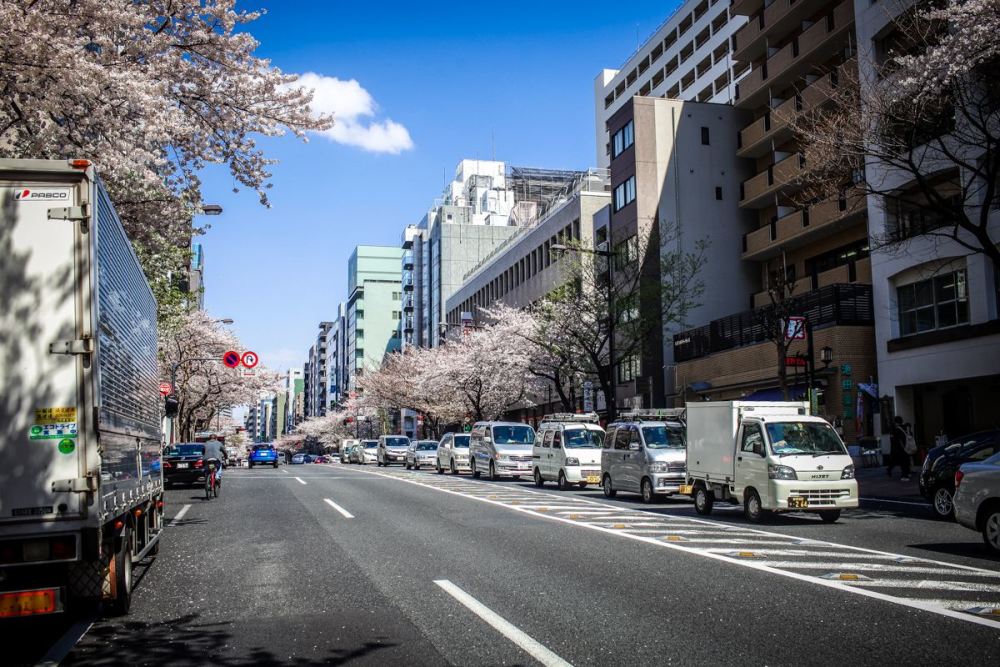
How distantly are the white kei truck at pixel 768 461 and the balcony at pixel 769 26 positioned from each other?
2761cm

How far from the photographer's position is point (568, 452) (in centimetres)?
2586

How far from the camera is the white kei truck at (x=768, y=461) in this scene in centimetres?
1529

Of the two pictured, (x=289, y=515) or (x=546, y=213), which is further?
(x=546, y=213)

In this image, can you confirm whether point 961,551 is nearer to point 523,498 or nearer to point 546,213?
point 523,498

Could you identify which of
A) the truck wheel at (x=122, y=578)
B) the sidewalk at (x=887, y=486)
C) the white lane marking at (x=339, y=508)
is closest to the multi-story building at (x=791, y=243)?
the sidewalk at (x=887, y=486)

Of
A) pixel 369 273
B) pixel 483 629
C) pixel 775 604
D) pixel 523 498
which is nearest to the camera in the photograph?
pixel 483 629

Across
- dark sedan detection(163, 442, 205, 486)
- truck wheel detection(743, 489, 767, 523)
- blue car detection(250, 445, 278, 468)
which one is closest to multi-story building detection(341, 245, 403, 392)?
blue car detection(250, 445, 278, 468)

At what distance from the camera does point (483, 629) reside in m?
6.88

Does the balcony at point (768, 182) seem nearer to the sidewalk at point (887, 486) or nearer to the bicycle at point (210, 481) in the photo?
the sidewalk at point (887, 486)

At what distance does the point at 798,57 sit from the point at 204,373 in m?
42.1

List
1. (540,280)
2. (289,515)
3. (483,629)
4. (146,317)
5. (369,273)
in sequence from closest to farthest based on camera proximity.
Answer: (483,629) < (146,317) < (289,515) < (540,280) < (369,273)

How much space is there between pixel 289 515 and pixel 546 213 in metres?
48.4

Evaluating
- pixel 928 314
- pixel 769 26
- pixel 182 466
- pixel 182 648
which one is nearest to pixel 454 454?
pixel 182 466

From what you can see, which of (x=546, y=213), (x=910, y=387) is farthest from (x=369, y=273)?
(x=910, y=387)
